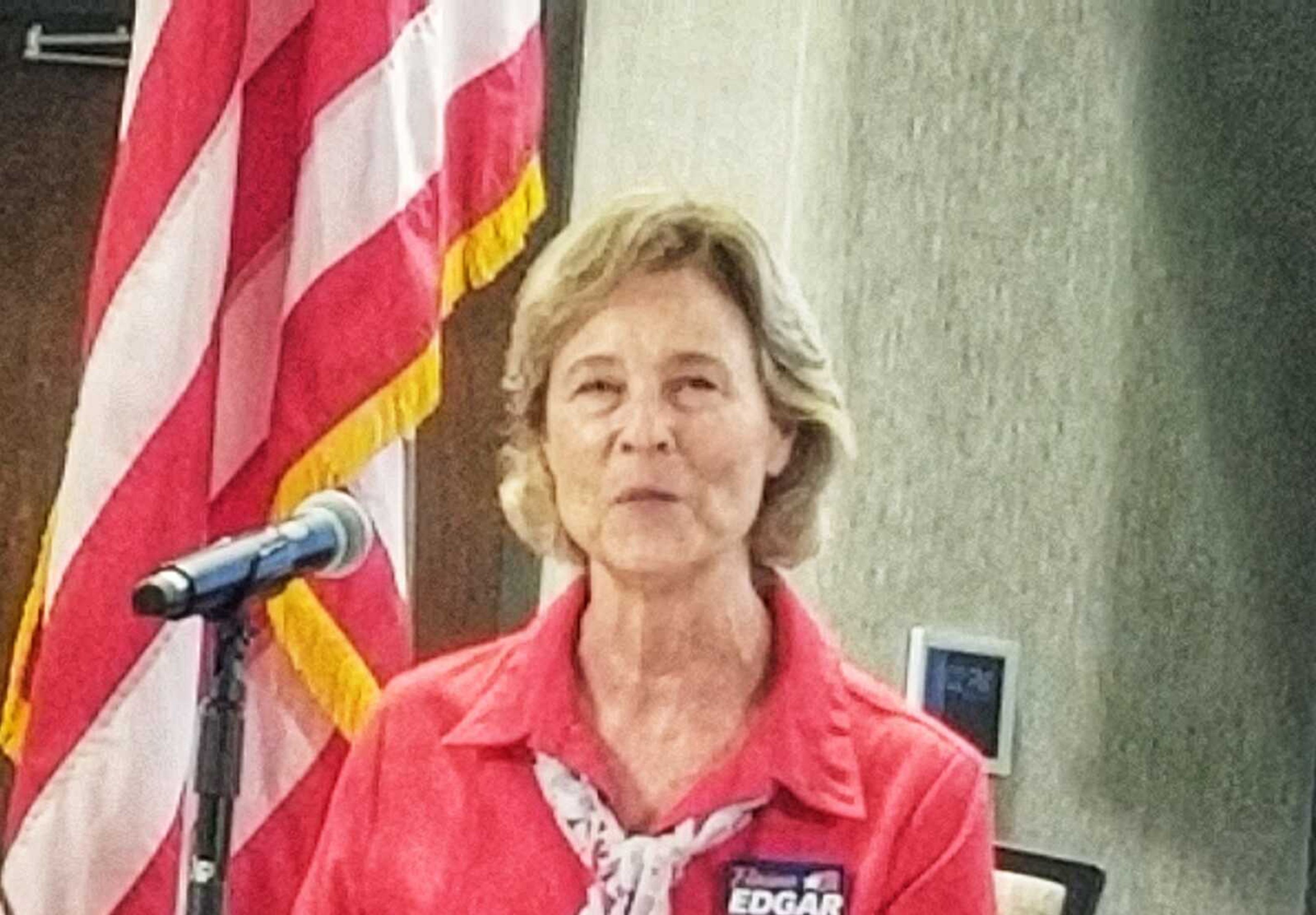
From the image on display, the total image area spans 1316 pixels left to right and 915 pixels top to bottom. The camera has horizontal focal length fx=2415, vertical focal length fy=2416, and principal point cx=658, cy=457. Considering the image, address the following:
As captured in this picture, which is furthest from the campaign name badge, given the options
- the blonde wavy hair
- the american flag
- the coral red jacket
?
the american flag

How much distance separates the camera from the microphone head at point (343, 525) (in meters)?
1.54

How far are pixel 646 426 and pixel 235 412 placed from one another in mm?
469

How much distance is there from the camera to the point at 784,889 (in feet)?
5.67

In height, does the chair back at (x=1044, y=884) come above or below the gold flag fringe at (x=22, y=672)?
below

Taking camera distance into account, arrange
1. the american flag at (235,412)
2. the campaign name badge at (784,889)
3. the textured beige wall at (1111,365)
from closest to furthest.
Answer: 1. the campaign name badge at (784,889)
2. the american flag at (235,412)
3. the textured beige wall at (1111,365)

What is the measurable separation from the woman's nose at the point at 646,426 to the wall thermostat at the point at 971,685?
665 millimetres

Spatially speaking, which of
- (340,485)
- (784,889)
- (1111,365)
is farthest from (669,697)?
(1111,365)

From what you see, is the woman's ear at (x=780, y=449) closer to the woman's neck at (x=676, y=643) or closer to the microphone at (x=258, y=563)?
the woman's neck at (x=676, y=643)

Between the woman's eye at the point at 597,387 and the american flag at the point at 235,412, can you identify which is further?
the american flag at the point at 235,412

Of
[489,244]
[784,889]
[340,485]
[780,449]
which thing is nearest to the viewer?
[784,889]

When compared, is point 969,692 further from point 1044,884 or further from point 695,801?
point 695,801

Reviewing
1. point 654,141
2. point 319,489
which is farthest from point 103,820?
point 654,141

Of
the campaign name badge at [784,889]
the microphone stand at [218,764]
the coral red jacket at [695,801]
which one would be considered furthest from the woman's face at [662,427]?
the microphone stand at [218,764]

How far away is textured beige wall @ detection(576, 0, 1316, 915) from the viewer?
2.31 metres
